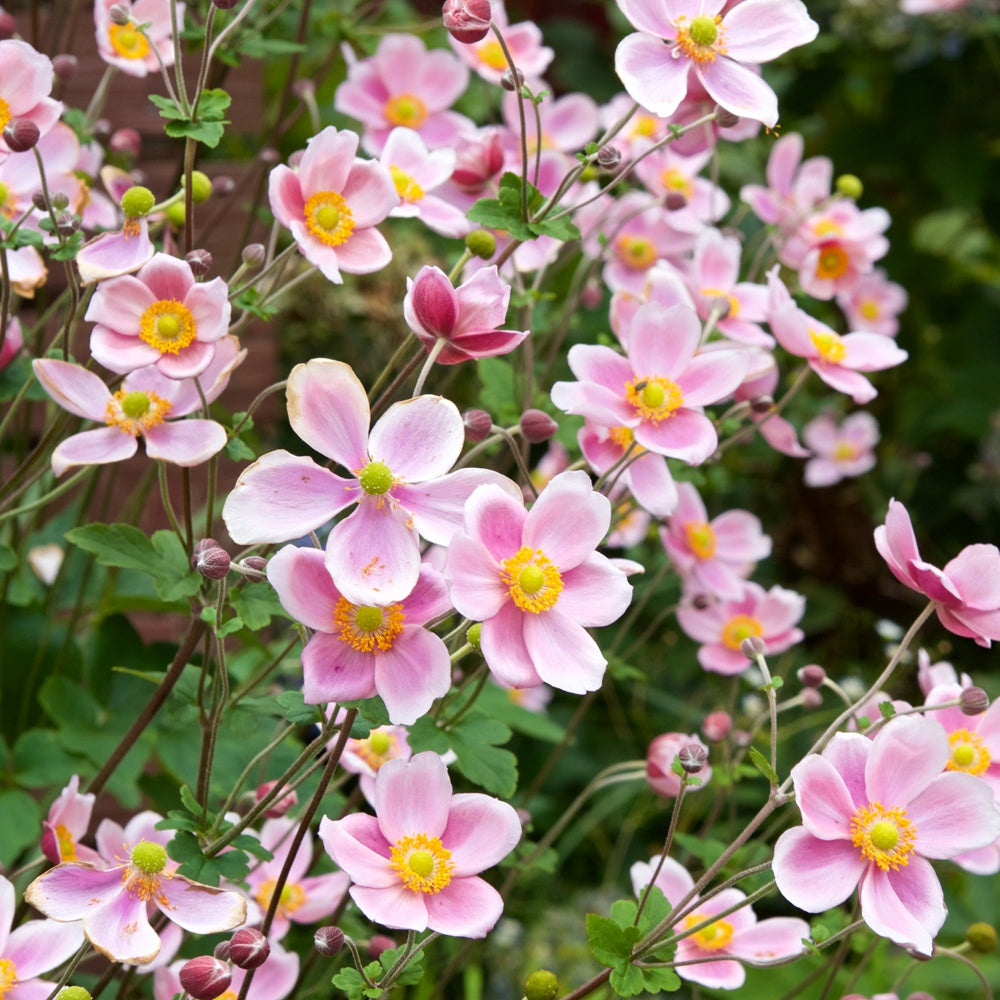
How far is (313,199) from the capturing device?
88cm

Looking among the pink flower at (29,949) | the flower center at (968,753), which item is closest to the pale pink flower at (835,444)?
the flower center at (968,753)

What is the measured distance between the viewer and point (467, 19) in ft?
2.72

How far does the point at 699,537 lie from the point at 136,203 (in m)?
0.64

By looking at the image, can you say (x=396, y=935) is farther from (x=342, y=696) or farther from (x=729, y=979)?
(x=342, y=696)

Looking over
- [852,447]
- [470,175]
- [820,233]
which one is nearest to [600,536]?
[470,175]

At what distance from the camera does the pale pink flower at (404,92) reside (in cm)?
126

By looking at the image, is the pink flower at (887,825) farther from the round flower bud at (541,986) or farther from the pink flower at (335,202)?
the pink flower at (335,202)

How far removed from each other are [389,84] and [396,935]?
848mm

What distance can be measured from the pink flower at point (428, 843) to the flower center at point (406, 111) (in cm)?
76

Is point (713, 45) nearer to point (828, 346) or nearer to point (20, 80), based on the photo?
point (828, 346)

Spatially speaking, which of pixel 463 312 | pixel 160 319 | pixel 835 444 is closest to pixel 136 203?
pixel 160 319

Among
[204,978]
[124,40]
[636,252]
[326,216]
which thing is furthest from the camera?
[636,252]

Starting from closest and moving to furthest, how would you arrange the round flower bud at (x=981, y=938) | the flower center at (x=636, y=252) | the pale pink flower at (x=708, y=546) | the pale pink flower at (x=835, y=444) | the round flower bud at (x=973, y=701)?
the round flower bud at (x=973, y=701) < the round flower bud at (x=981, y=938) < the pale pink flower at (x=708, y=546) < the flower center at (x=636, y=252) < the pale pink flower at (x=835, y=444)

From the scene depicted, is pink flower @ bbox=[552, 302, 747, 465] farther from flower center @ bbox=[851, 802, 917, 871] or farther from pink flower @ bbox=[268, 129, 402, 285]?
flower center @ bbox=[851, 802, 917, 871]
